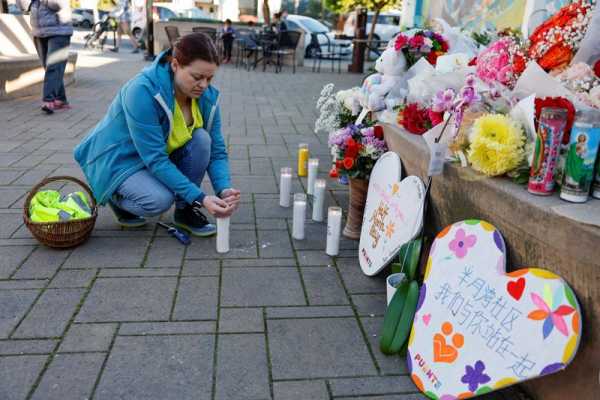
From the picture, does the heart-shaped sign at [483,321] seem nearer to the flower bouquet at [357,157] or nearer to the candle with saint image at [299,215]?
the flower bouquet at [357,157]

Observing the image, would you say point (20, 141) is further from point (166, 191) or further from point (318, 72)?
point (318, 72)

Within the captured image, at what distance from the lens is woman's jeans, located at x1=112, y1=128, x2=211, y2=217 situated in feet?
9.91

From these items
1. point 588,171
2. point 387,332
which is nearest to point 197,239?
point 387,332

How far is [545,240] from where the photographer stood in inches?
68.6

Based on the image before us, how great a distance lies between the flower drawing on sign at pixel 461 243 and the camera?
2.01 meters

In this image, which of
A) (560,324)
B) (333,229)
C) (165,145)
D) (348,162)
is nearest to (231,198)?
(165,145)

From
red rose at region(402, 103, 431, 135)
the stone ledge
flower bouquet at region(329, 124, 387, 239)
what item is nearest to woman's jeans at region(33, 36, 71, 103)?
flower bouquet at region(329, 124, 387, 239)

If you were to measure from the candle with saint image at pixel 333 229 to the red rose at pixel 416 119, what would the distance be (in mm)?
596

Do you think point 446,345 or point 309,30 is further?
point 309,30

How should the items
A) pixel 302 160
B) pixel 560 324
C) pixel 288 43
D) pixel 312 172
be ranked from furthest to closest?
pixel 288 43
pixel 302 160
pixel 312 172
pixel 560 324

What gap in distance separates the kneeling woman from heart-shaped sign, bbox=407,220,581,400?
3.93ft

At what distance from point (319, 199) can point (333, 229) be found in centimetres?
58

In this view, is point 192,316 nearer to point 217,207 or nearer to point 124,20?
point 217,207

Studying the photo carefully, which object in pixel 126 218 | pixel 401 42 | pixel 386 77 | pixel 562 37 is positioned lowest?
pixel 126 218
